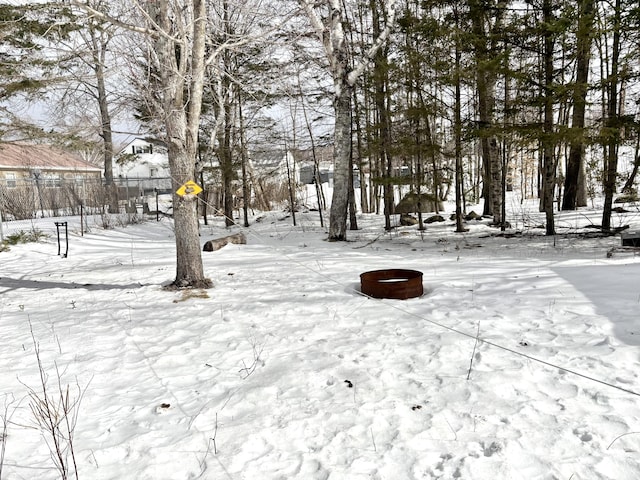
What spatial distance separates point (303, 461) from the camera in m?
2.14

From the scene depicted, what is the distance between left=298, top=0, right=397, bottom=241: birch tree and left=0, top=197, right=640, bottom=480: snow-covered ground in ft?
13.9

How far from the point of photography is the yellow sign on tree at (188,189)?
545 centimetres

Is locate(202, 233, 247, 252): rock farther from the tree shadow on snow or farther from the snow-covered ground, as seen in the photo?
the snow-covered ground

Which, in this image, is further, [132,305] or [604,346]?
[132,305]

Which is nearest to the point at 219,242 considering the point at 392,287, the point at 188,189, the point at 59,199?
the point at 188,189

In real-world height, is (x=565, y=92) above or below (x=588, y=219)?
above

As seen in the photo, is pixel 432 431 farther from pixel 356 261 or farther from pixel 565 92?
pixel 565 92

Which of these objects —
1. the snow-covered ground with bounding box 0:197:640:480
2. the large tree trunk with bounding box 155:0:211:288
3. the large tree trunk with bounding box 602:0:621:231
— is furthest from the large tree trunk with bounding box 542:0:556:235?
the large tree trunk with bounding box 155:0:211:288

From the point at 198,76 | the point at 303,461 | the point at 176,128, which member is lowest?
the point at 303,461

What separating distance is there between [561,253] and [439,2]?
22.2 feet

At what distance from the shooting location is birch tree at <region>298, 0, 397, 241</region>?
9305mm

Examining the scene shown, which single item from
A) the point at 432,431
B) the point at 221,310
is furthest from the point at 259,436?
the point at 221,310

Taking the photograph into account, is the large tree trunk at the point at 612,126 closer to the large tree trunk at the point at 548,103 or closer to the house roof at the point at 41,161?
the large tree trunk at the point at 548,103

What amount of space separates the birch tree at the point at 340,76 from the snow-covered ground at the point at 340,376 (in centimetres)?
425
